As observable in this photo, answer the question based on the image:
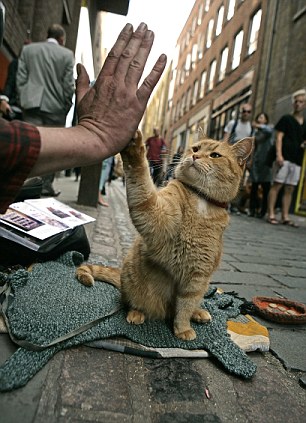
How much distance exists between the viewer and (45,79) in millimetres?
4660

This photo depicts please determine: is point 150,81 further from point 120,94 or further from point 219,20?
point 219,20

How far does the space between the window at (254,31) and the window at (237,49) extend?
113cm

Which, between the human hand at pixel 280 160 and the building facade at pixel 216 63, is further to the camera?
the building facade at pixel 216 63

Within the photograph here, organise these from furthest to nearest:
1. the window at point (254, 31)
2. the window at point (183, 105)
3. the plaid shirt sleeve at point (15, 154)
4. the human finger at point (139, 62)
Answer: the window at point (183, 105)
the window at point (254, 31)
the human finger at point (139, 62)
the plaid shirt sleeve at point (15, 154)

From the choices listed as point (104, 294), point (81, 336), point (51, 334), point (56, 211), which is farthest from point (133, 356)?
point (56, 211)

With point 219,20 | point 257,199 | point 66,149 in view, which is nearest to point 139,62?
point 66,149

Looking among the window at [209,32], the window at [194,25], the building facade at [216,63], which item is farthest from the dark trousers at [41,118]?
the window at [194,25]

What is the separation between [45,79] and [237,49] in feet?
49.1

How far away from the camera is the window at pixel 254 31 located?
47.8ft

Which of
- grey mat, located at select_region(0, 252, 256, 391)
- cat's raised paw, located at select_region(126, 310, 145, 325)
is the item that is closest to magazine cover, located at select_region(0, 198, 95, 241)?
grey mat, located at select_region(0, 252, 256, 391)

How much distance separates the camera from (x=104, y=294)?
72.4 inches

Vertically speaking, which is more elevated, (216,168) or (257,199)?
(216,168)

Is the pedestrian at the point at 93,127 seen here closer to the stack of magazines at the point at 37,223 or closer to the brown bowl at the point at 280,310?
the stack of magazines at the point at 37,223

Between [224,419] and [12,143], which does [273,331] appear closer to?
[224,419]
